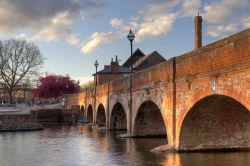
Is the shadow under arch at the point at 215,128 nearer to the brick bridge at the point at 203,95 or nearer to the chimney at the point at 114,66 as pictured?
the brick bridge at the point at 203,95

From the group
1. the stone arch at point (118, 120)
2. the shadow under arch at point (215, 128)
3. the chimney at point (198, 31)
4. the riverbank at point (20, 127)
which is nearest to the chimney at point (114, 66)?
the riverbank at point (20, 127)

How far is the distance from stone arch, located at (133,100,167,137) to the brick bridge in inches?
4.2

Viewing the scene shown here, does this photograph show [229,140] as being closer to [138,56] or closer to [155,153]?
[155,153]

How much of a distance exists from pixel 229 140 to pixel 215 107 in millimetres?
2610

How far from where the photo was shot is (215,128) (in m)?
21.0

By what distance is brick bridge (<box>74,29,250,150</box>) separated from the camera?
15.6m

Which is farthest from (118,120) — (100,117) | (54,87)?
(54,87)

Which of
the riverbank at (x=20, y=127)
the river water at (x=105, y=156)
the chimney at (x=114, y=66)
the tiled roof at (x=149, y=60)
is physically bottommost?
the river water at (x=105, y=156)

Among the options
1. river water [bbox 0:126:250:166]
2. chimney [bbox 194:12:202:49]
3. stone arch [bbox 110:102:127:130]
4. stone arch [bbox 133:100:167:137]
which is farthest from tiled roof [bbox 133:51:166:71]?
chimney [bbox 194:12:202:49]

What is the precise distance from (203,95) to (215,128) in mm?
3659

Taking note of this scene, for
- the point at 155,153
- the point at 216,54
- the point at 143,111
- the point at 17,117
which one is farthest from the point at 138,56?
the point at 216,54

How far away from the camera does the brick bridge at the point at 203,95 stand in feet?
51.2

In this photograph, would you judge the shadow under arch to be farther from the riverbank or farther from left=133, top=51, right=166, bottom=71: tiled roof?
left=133, top=51, right=166, bottom=71: tiled roof

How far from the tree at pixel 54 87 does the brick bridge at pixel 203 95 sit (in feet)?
200
